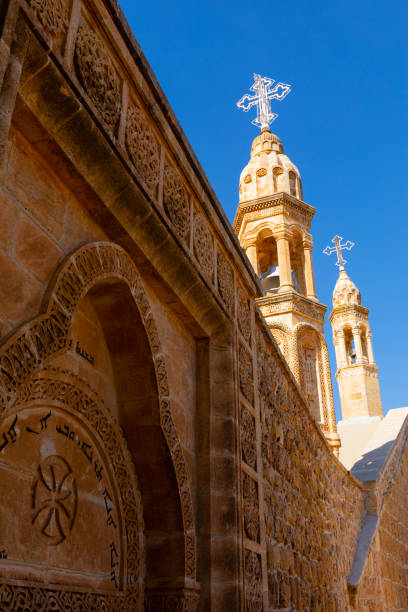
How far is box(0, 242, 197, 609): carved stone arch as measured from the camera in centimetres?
221

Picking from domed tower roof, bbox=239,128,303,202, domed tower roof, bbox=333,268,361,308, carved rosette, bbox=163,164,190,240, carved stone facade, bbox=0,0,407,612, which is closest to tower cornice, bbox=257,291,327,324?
domed tower roof, bbox=239,128,303,202

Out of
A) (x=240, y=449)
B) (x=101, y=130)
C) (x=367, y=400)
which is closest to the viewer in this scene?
(x=101, y=130)

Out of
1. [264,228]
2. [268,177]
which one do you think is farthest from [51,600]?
[268,177]

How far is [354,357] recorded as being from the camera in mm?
35156

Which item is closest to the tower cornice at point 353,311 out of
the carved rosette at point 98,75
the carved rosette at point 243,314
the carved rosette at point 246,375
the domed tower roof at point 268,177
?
the domed tower roof at point 268,177

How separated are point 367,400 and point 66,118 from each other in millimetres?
31665

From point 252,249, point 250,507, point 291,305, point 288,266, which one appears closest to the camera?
point 250,507

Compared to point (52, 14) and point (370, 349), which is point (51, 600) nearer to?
point (52, 14)

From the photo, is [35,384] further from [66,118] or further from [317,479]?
[317,479]

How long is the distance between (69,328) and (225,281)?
2362 millimetres

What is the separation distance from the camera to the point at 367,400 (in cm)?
3225

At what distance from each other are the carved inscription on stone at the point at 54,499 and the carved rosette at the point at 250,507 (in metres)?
1.67

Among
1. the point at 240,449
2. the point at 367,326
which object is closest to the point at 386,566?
the point at 240,449

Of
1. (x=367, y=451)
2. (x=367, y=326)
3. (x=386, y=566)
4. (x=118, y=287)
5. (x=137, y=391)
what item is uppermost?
(x=367, y=326)
